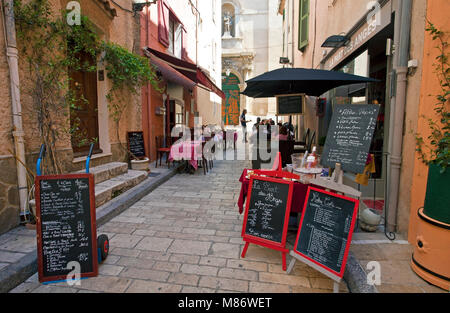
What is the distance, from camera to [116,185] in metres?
4.85

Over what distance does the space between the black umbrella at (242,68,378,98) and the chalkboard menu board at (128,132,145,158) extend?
305 cm

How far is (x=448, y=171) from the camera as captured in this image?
222cm

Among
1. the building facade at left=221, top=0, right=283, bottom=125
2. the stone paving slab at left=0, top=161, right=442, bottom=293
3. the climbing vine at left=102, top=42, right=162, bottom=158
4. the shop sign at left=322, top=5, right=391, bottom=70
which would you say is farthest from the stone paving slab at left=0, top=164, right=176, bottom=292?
the building facade at left=221, top=0, right=283, bottom=125

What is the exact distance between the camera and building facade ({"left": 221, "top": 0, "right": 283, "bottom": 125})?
77.4 ft

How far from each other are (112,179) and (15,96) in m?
2.35

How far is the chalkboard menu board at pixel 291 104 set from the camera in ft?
18.5

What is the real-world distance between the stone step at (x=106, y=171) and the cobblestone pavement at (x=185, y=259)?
2.94 feet

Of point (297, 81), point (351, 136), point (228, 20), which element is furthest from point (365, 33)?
point (228, 20)

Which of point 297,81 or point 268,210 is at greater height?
point 297,81

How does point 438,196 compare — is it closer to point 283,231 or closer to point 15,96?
point 283,231

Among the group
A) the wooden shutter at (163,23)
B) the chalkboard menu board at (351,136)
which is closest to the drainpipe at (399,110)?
the chalkboard menu board at (351,136)

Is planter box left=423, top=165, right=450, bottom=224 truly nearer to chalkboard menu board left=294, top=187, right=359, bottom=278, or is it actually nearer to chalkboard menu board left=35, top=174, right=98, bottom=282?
chalkboard menu board left=294, top=187, right=359, bottom=278

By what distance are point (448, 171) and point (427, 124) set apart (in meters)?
0.79
